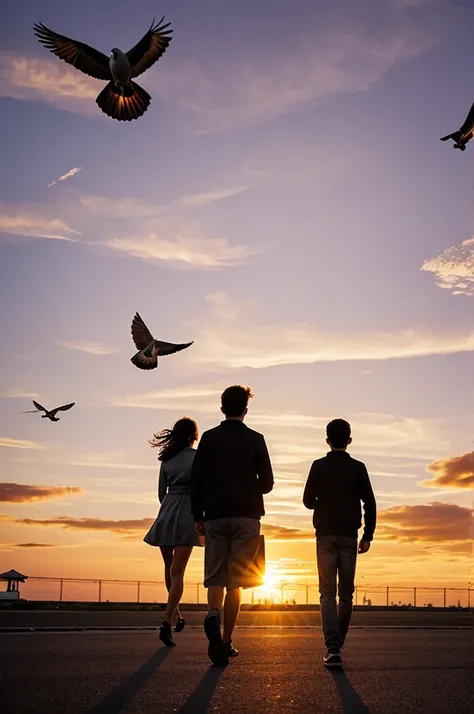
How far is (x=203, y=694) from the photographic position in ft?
19.5

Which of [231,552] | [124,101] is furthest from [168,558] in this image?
[124,101]

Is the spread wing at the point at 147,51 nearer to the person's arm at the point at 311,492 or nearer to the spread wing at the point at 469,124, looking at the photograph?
the spread wing at the point at 469,124

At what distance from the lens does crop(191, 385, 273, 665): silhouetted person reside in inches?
325

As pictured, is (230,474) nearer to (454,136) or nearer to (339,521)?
(339,521)

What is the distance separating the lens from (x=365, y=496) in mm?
8883

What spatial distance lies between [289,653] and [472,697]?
11.2 ft

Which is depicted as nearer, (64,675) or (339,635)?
(64,675)

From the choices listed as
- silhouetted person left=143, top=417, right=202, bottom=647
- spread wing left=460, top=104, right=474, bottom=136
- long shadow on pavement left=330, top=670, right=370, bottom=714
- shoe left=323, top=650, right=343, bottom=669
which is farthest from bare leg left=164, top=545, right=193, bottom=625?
spread wing left=460, top=104, right=474, bottom=136

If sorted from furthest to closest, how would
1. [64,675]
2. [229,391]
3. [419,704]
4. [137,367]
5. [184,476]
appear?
[137,367] < [184,476] < [229,391] < [64,675] < [419,704]

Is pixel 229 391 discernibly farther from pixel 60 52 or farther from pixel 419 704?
pixel 60 52

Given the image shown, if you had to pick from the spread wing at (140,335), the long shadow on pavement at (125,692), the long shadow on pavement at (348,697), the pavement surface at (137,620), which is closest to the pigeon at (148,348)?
the spread wing at (140,335)

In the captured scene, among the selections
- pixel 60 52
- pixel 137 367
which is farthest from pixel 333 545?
pixel 137 367

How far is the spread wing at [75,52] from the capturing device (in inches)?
637

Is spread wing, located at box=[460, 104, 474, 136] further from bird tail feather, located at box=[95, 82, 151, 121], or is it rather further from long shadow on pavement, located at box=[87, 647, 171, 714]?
long shadow on pavement, located at box=[87, 647, 171, 714]
